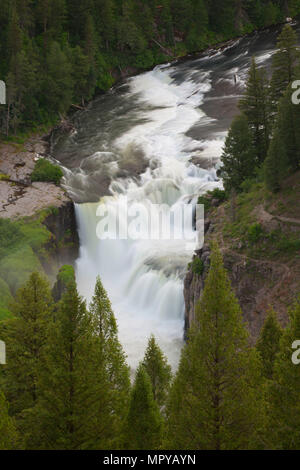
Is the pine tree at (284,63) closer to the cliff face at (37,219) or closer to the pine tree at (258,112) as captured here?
the pine tree at (258,112)

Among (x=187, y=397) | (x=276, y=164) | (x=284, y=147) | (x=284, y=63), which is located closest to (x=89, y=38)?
(x=284, y=63)

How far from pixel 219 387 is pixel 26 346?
29.1ft

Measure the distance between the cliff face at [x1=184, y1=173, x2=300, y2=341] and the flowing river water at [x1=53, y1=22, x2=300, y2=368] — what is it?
4844 mm

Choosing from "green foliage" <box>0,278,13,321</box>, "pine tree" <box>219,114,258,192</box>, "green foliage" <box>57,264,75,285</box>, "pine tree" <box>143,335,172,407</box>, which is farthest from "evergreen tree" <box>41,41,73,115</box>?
"pine tree" <box>143,335,172,407</box>

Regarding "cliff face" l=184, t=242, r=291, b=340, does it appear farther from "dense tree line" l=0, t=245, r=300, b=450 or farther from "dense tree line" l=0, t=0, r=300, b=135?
"dense tree line" l=0, t=0, r=300, b=135

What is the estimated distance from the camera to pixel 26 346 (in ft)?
66.8

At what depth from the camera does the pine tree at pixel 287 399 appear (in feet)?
47.7

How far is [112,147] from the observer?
6756cm

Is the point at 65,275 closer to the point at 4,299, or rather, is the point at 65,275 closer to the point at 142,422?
the point at 4,299

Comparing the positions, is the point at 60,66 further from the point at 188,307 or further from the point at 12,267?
the point at 188,307

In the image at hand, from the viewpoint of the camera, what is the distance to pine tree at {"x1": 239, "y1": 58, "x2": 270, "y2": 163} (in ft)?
136
